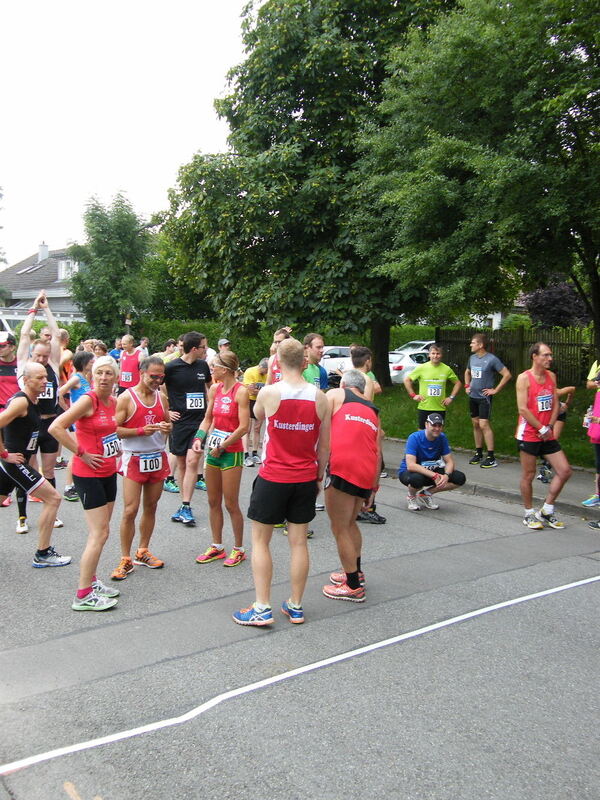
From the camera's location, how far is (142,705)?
388 cm

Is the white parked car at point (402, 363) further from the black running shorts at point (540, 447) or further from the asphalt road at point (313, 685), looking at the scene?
the asphalt road at point (313, 685)

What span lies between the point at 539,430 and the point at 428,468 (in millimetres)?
1539

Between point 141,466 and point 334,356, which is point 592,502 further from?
point 334,356

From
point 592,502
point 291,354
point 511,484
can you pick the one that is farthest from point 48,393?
point 592,502

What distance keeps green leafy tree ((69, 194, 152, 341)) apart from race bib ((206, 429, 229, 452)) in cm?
2595

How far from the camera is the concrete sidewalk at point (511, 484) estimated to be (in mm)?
9266

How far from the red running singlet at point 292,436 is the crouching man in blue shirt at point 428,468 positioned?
Result: 158 inches

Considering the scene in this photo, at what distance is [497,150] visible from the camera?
11.3m

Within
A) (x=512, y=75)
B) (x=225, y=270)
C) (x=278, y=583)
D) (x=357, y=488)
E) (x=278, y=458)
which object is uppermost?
(x=512, y=75)

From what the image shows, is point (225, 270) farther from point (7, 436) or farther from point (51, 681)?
point (51, 681)

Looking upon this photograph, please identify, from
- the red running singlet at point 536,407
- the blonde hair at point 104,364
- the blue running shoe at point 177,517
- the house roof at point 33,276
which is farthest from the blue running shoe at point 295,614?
the house roof at point 33,276

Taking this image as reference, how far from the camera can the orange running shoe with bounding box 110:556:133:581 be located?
6027 mm

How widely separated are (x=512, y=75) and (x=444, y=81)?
1.19 metres

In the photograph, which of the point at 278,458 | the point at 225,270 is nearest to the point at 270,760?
the point at 278,458
